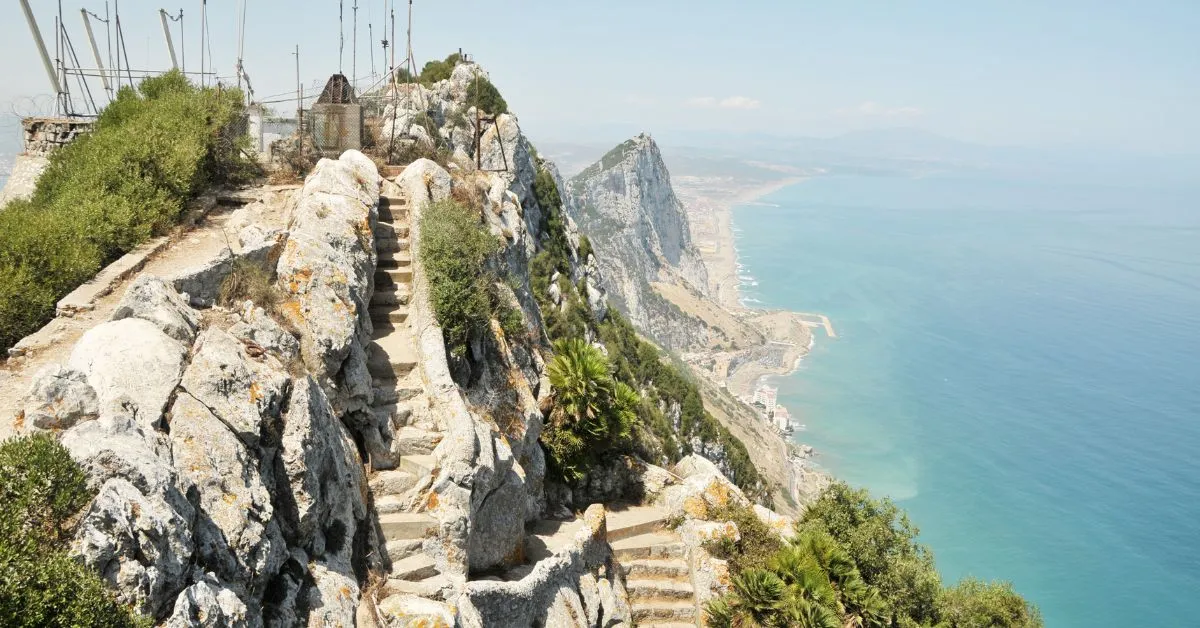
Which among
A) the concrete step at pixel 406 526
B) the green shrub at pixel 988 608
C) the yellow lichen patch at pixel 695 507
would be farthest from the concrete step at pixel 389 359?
the green shrub at pixel 988 608

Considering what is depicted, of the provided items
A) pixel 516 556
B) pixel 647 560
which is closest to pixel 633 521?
pixel 647 560

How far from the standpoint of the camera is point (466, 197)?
16.8m

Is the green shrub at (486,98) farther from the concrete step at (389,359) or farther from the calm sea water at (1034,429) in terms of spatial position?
the calm sea water at (1034,429)

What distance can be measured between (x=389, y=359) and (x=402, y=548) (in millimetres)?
3668

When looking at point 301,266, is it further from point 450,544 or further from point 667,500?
point 667,500

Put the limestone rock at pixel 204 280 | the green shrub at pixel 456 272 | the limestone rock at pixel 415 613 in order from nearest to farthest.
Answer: the limestone rock at pixel 415 613
the limestone rock at pixel 204 280
the green shrub at pixel 456 272

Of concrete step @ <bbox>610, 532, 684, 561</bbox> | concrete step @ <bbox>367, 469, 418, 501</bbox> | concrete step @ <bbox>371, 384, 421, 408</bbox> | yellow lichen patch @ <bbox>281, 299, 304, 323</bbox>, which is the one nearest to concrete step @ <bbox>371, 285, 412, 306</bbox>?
concrete step @ <bbox>371, 384, 421, 408</bbox>

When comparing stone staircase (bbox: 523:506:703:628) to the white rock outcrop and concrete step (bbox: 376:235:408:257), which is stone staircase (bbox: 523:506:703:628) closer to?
the white rock outcrop

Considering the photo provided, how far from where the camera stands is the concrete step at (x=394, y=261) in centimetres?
1470

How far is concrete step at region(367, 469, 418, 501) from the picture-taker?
34.4ft

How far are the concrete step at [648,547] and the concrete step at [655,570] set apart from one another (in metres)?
0.15

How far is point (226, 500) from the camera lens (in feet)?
22.2

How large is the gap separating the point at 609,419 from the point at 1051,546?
80.9 meters

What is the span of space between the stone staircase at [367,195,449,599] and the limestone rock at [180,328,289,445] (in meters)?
2.76
